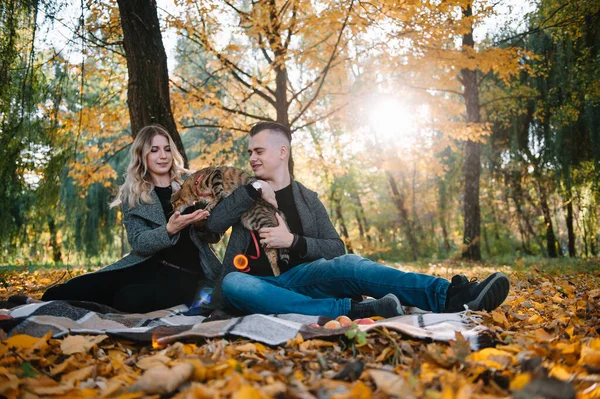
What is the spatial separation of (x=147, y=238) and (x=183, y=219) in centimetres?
38

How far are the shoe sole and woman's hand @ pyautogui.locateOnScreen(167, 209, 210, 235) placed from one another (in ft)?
6.19

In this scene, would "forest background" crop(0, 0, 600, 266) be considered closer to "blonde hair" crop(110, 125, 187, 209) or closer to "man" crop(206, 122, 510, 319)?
"blonde hair" crop(110, 125, 187, 209)

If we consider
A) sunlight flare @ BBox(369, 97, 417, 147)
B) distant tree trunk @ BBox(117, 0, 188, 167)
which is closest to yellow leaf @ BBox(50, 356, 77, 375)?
distant tree trunk @ BBox(117, 0, 188, 167)

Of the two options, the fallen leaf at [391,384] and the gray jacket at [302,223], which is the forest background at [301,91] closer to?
the gray jacket at [302,223]

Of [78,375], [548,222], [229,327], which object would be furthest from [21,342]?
[548,222]

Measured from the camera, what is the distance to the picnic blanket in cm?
187

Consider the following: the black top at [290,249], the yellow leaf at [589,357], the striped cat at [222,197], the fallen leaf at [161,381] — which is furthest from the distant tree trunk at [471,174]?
the fallen leaf at [161,381]

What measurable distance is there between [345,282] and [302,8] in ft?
15.5

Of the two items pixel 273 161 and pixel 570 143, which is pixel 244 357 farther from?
pixel 570 143

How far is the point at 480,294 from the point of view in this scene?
2385 millimetres

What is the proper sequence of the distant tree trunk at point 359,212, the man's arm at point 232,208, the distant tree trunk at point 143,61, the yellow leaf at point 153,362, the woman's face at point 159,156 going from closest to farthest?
1. the yellow leaf at point 153,362
2. the man's arm at point 232,208
3. the woman's face at point 159,156
4. the distant tree trunk at point 143,61
5. the distant tree trunk at point 359,212

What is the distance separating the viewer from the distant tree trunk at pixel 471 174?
910 cm

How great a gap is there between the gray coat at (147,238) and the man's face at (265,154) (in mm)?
743

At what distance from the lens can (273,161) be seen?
10.4 ft
